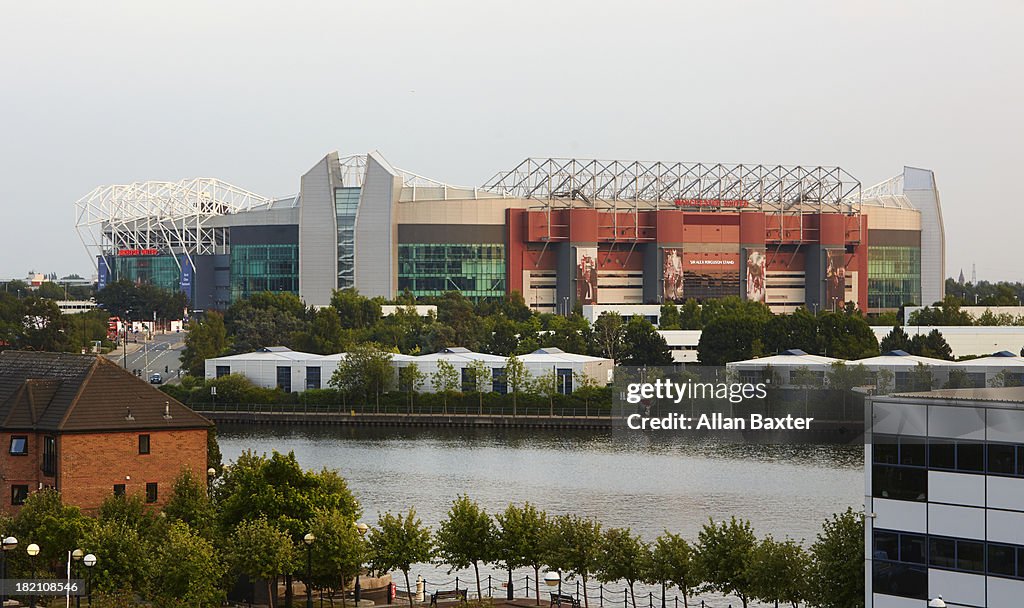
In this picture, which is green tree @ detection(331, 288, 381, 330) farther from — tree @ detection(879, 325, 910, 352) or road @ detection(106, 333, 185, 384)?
tree @ detection(879, 325, 910, 352)

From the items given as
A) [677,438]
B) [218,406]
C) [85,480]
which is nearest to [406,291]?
[218,406]

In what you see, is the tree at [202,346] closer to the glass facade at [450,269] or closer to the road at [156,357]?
the road at [156,357]

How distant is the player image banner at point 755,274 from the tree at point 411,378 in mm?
38439

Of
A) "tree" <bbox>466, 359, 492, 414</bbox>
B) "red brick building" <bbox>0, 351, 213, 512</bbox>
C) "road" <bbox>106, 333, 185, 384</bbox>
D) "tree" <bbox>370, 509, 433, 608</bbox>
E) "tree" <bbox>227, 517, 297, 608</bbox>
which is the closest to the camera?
"tree" <bbox>227, 517, 297, 608</bbox>

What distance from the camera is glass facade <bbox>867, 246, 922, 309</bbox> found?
341 feet

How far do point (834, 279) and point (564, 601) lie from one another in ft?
249

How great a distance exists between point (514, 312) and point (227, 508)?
60.5 meters

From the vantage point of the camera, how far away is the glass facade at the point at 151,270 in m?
112

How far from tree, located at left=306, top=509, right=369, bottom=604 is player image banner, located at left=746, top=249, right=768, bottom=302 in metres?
73.4

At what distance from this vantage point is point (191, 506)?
2609 centimetres

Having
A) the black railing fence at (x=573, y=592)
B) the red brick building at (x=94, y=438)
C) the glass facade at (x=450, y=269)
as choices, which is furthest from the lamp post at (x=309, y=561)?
the glass facade at (x=450, y=269)

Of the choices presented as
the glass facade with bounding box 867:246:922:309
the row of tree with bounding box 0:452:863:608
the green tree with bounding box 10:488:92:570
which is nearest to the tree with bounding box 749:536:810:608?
the row of tree with bounding box 0:452:863:608

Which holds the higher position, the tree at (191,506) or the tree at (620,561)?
the tree at (191,506)

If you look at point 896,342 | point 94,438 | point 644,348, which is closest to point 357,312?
point 644,348
